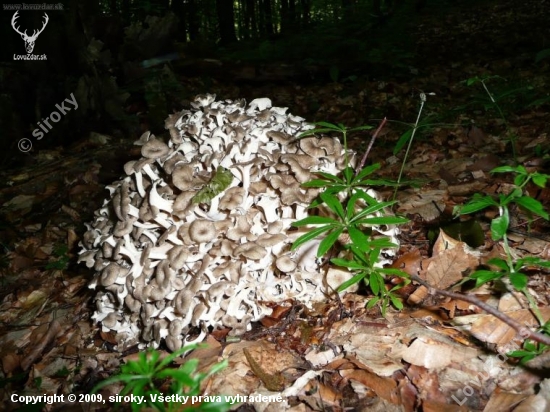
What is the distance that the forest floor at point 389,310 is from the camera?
2.86 meters

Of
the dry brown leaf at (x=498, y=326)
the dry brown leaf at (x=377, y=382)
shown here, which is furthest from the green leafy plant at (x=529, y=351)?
the dry brown leaf at (x=377, y=382)

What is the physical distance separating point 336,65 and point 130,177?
9529 millimetres

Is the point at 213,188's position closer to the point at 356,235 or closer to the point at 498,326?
the point at 356,235

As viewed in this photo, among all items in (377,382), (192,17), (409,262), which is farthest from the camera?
(192,17)

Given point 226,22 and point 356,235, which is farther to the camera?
point 226,22

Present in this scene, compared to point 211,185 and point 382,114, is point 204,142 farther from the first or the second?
point 382,114

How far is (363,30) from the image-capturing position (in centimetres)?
1459

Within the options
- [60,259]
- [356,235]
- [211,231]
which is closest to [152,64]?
[60,259]

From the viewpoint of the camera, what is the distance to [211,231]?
3.57 m

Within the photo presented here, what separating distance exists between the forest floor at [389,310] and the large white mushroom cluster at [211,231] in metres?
0.31

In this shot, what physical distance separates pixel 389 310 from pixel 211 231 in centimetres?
176

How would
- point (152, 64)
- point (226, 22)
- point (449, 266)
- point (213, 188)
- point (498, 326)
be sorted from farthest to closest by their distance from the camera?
point (226, 22)
point (152, 64)
point (449, 266)
point (213, 188)
point (498, 326)

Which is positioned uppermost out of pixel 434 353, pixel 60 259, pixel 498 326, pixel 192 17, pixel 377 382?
pixel 192 17

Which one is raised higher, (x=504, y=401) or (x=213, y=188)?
(x=213, y=188)
